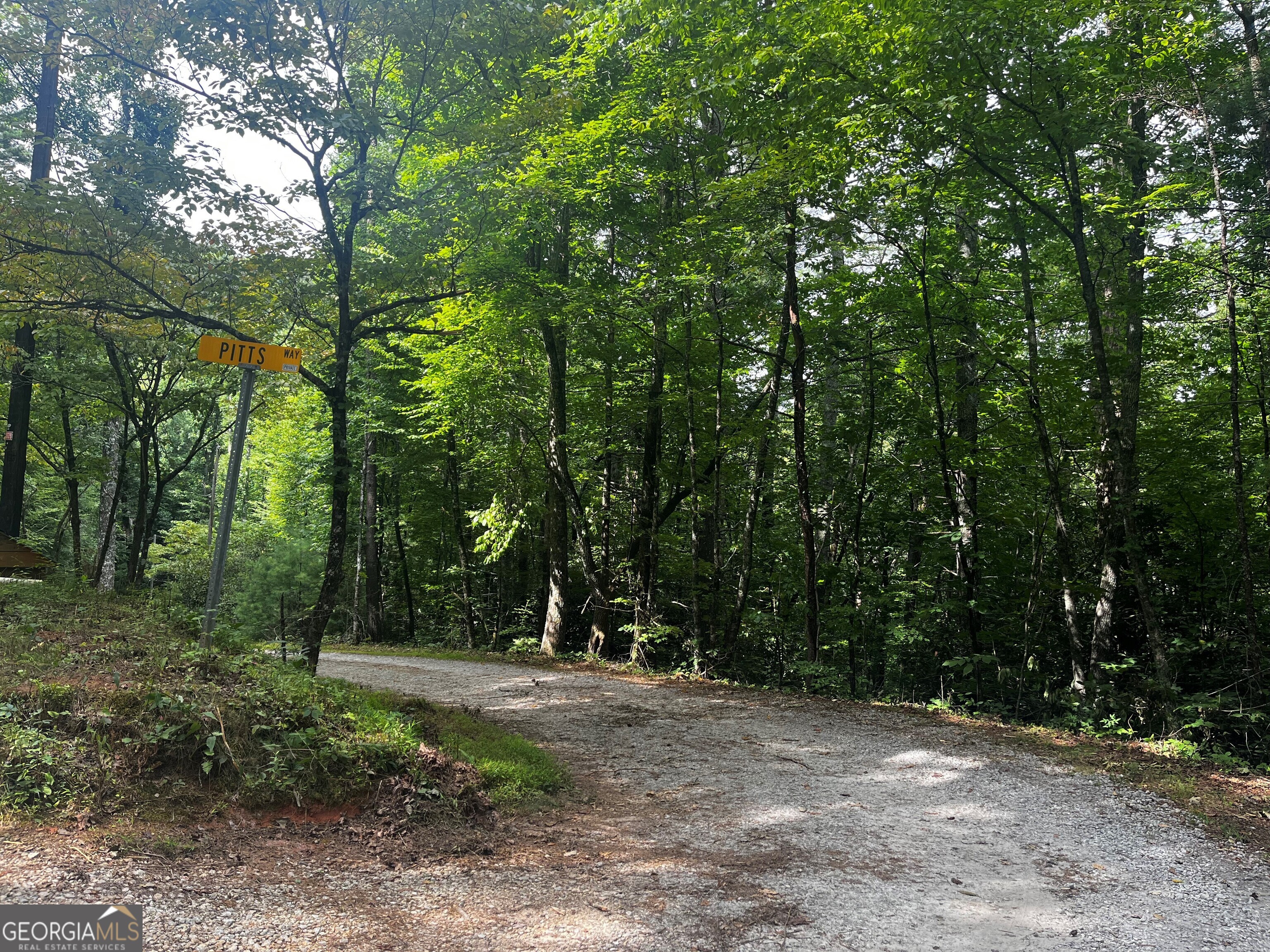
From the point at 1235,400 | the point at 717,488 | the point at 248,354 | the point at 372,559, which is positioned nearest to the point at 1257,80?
the point at 1235,400

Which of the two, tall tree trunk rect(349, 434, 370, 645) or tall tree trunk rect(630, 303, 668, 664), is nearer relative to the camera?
tall tree trunk rect(630, 303, 668, 664)

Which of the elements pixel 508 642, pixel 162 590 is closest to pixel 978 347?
pixel 162 590

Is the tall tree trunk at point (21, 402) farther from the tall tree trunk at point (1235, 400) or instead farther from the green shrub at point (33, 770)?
the tall tree trunk at point (1235, 400)

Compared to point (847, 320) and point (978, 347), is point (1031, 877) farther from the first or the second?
point (847, 320)

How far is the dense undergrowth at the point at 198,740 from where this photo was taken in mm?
3902

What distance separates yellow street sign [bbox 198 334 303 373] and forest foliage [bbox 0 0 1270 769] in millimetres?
2076

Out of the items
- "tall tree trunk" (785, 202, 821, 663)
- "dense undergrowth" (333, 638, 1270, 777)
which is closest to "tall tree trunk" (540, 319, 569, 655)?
"dense undergrowth" (333, 638, 1270, 777)

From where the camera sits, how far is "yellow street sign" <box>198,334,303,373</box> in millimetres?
5164

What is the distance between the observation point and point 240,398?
5.43 metres

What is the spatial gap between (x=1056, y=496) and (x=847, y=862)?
272 inches

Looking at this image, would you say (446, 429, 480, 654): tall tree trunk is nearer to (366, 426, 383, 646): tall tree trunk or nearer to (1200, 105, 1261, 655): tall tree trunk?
(366, 426, 383, 646): tall tree trunk

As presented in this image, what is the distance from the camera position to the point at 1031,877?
13.7ft

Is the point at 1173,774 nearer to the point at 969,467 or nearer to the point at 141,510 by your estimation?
the point at 969,467

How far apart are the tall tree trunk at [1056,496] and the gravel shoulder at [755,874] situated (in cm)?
378
